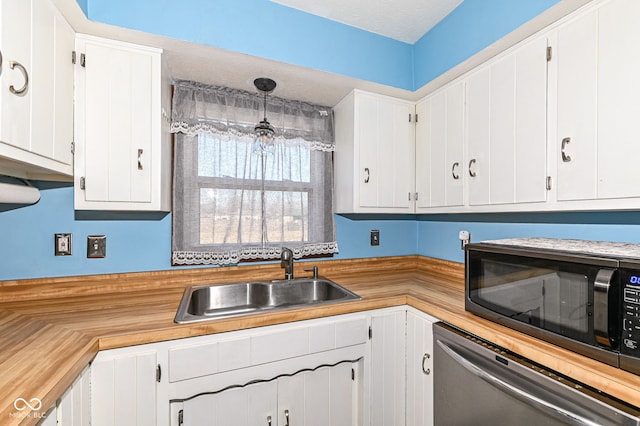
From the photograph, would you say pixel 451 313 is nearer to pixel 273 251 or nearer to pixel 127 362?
pixel 273 251

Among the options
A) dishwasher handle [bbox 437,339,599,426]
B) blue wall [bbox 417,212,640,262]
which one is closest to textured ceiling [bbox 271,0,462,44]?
blue wall [bbox 417,212,640,262]

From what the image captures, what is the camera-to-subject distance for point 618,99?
99 cm

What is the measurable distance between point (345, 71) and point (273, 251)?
1218 millimetres

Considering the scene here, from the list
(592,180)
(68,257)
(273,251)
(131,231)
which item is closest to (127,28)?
(131,231)

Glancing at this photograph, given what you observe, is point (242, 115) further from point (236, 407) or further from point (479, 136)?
point (236, 407)

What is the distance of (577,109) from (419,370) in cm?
136

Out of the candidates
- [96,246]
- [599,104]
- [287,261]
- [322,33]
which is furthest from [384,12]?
[96,246]

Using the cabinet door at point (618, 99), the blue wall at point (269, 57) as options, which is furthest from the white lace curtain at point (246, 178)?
the cabinet door at point (618, 99)

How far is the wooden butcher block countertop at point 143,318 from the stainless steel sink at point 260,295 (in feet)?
0.27

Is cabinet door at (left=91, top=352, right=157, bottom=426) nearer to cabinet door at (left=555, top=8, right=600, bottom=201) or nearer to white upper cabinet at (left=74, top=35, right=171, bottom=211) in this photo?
white upper cabinet at (left=74, top=35, right=171, bottom=211)

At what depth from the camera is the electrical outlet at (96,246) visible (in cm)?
152

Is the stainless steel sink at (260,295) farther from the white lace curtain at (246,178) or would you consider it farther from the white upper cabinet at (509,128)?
the white upper cabinet at (509,128)

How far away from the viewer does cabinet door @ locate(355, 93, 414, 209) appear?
183 centimetres

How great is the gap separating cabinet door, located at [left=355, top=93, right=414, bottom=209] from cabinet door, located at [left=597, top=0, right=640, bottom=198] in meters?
1.02
